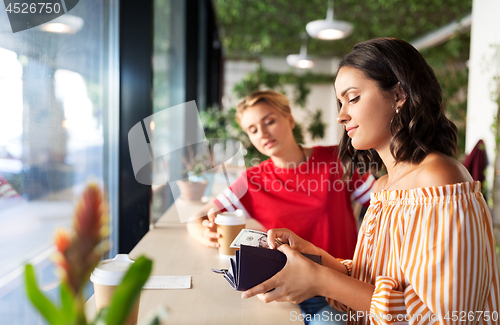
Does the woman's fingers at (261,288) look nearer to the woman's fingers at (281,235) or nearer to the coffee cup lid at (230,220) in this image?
the woman's fingers at (281,235)

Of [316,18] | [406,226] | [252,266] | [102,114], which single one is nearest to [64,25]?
[102,114]

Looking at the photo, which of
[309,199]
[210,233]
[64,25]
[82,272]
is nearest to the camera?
[82,272]

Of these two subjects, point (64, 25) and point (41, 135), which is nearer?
point (41, 135)

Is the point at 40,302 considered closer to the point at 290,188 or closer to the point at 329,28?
the point at 290,188

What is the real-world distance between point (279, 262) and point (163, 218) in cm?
112

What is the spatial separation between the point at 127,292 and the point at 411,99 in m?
0.87

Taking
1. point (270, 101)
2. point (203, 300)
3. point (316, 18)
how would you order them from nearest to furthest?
1. point (203, 300)
2. point (270, 101)
3. point (316, 18)

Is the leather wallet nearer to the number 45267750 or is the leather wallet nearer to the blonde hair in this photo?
the number 45267750

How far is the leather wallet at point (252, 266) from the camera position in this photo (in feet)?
2.68

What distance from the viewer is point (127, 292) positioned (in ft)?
1.11

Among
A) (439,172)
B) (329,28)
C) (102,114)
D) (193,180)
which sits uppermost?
(329,28)

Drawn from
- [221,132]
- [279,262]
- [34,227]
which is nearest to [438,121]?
[279,262]

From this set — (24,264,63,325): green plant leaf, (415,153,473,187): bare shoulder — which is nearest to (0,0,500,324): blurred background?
(24,264,63,325): green plant leaf

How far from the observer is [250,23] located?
248 inches
